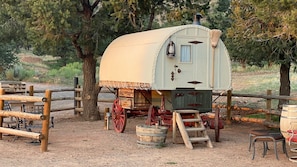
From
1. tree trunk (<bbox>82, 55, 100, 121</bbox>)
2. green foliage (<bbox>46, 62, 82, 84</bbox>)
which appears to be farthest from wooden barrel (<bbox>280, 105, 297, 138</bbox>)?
green foliage (<bbox>46, 62, 82, 84</bbox>)

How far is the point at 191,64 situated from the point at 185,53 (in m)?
0.31

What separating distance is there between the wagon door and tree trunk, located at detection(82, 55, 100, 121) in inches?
196

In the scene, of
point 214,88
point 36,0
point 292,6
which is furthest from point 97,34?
point 292,6

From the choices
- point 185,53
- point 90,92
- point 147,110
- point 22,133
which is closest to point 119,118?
point 147,110

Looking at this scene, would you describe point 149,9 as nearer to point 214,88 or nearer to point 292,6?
point 214,88

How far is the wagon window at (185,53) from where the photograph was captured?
10914mm

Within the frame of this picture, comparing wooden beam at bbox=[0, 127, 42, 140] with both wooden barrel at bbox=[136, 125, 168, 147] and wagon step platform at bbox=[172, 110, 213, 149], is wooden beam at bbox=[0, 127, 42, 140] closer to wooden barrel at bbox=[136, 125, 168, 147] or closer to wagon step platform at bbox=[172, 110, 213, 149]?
wooden barrel at bbox=[136, 125, 168, 147]

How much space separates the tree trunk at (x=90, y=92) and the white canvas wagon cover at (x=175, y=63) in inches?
141

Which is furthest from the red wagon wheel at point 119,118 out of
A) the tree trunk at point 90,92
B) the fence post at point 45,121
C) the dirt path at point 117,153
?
the fence post at point 45,121

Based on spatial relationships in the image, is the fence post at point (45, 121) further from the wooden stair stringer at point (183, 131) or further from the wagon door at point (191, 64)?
the wagon door at point (191, 64)

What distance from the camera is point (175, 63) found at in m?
10.8

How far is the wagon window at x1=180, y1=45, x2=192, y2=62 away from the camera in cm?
1091

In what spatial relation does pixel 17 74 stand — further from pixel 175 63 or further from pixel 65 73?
pixel 175 63

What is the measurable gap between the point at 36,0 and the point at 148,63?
12.0 feet
